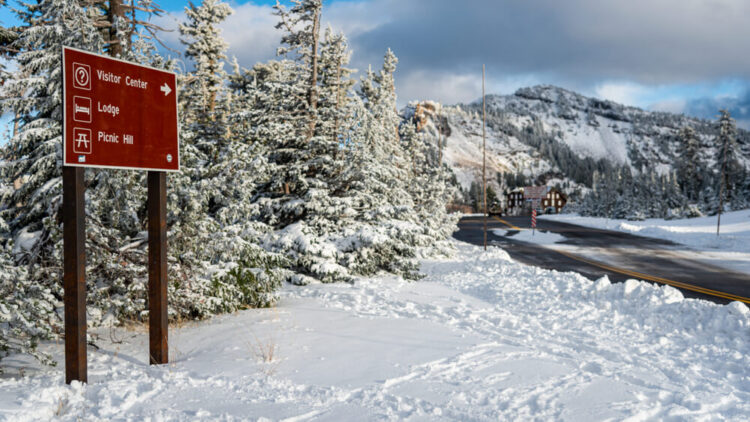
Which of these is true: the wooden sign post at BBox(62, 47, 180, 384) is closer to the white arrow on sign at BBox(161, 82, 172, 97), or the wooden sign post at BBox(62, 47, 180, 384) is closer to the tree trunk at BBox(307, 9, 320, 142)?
the white arrow on sign at BBox(161, 82, 172, 97)

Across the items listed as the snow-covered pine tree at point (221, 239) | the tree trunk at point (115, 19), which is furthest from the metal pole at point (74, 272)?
the tree trunk at point (115, 19)

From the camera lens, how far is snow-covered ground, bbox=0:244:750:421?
166 inches

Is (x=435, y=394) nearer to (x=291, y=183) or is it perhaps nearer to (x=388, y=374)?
(x=388, y=374)

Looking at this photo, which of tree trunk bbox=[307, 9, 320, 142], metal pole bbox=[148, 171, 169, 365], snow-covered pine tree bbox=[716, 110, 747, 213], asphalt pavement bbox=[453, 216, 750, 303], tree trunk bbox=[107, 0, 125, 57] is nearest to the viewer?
metal pole bbox=[148, 171, 169, 365]

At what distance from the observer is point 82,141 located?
5000 millimetres

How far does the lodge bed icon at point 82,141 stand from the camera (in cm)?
493

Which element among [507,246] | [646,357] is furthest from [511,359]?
[507,246]

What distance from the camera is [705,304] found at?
28.4 ft

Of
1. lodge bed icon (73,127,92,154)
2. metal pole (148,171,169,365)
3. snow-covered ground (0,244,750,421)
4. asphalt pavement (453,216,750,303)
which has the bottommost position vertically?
asphalt pavement (453,216,750,303)

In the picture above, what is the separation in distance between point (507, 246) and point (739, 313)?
67.2 ft

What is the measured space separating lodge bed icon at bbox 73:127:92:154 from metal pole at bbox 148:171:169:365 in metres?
0.98

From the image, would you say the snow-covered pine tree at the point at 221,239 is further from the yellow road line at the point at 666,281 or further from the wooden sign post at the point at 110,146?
the yellow road line at the point at 666,281

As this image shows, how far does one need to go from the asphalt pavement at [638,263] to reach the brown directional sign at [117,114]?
14454mm

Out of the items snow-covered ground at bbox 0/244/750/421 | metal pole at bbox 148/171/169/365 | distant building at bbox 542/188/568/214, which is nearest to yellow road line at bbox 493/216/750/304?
snow-covered ground at bbox 0/244/750/421
